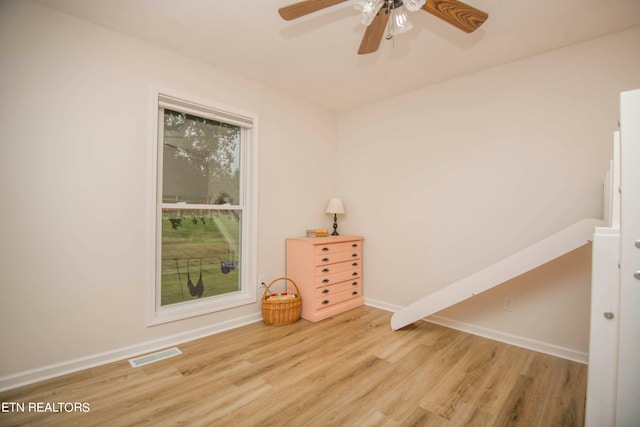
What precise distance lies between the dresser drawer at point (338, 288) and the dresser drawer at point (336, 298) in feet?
0.08

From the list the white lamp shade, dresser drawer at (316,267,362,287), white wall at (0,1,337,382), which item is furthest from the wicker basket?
the white lamp shade

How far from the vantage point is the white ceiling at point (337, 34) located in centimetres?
192

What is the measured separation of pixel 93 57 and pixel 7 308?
1.75 m

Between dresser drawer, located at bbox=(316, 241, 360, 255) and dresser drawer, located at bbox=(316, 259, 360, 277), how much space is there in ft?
0.49

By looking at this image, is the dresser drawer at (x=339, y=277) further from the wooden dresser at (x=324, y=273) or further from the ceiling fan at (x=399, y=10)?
the ceiling fan at (x=399, y=10)

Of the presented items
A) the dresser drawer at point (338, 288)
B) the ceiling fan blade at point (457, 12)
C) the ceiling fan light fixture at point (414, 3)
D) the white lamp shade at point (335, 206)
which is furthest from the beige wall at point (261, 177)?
the ceiling fan light fixture at point (414, 3)

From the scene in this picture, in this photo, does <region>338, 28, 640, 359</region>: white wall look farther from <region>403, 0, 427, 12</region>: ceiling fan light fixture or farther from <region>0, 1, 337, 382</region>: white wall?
<region>0, 1, 337, 382</region>: white wall

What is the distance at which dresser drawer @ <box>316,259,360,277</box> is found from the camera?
3.06 metres

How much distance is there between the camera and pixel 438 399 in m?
1.76

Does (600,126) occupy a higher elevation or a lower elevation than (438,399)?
higher

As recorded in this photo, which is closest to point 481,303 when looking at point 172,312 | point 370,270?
point 370,270

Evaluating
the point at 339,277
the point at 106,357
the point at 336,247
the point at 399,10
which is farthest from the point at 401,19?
the point at 106,357

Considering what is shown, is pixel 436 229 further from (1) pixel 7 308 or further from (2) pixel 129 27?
(1) pixel 7 308

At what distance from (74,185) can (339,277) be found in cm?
246
